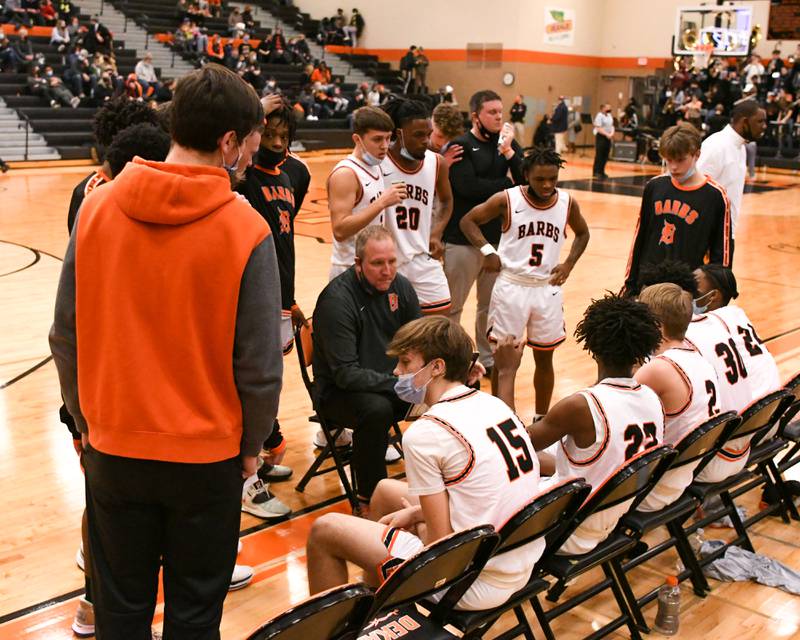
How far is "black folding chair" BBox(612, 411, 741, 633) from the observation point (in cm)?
348

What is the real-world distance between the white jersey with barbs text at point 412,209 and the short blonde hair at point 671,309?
6.77 ft

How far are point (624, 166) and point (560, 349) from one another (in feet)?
61.4

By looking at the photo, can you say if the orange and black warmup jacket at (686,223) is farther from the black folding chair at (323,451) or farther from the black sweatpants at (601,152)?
the black sweatpants at (601,152)

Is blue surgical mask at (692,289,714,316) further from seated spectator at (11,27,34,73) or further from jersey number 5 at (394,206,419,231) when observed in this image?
seated spectator at (11,27,34,73)

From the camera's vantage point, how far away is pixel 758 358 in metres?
4.38

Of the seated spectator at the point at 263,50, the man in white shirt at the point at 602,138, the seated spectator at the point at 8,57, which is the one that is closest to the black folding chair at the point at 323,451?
the man in white shirt at the point at 602,138

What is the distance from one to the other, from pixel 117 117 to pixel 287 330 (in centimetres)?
179

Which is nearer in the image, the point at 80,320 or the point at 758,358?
the point at 80,320

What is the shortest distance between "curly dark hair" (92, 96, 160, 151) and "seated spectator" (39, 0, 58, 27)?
2287 cm

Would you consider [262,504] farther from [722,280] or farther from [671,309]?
[722,280]

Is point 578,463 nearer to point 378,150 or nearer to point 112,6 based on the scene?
point 378,150

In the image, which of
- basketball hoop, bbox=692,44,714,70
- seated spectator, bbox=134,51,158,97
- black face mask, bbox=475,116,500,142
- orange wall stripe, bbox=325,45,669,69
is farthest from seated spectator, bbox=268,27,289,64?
black face mask, bbox=475,116,500,142

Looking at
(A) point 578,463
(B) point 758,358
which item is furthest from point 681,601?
(B) point 758,358

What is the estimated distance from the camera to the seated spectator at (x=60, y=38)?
22562mm
